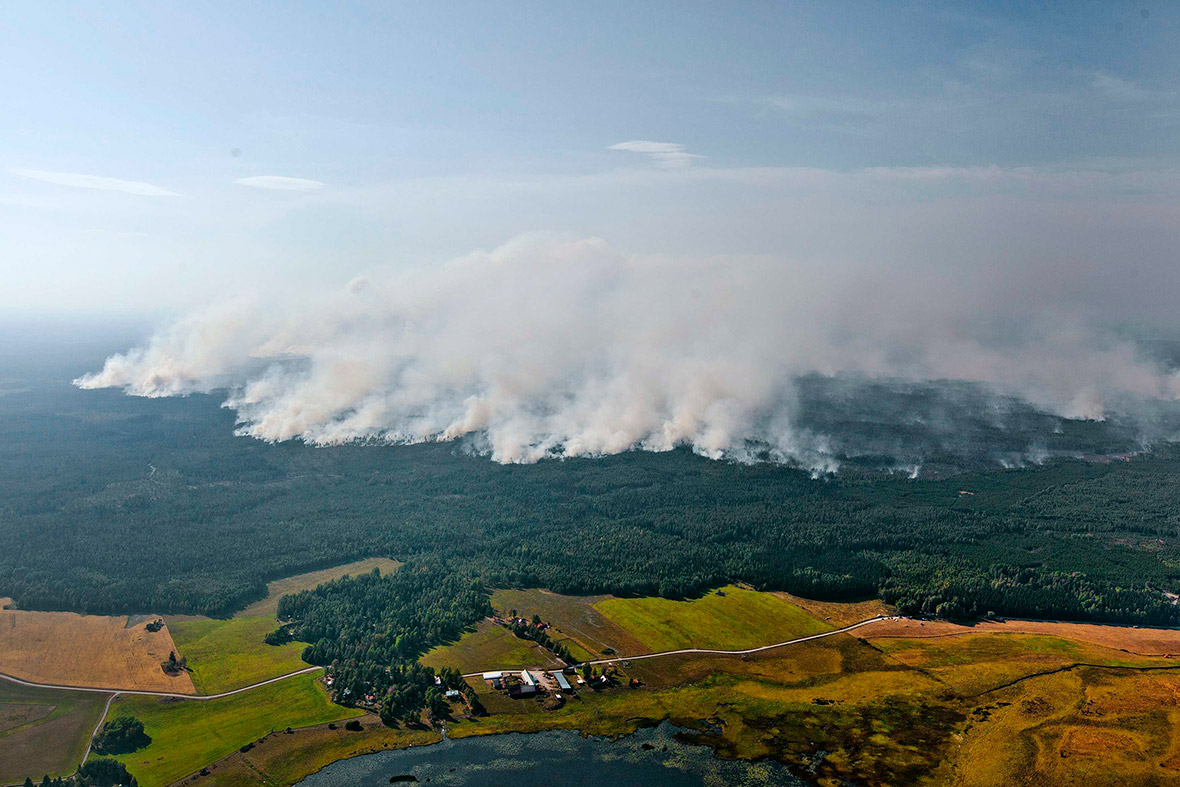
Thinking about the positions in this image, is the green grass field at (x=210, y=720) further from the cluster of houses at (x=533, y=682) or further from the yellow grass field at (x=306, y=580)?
the yellow grass field at (x=306, y=580)

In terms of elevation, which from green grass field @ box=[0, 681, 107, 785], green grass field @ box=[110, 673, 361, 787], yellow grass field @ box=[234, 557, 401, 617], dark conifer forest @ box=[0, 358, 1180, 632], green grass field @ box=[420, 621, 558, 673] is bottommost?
green grass field @ box=[110, 673, 361, 787]

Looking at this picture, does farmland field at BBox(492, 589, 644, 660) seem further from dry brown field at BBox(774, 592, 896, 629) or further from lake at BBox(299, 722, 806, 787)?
dry brown field at BBox(774, 592, 896, 629)

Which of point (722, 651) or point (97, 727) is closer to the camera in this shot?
point (97, 727)

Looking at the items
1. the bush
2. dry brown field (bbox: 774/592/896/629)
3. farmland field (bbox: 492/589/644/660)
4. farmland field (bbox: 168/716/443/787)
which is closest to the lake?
farmland field (bbox: 168/716/443/787)

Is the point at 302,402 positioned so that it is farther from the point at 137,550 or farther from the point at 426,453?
the point at 137,550

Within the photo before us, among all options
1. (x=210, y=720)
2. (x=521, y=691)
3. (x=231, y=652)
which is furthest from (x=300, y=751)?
(x=231, y=652)

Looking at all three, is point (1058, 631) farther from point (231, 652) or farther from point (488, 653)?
point (231, 652)

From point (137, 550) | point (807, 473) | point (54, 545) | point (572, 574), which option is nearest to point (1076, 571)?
point (807, 473)
